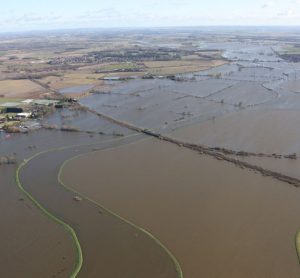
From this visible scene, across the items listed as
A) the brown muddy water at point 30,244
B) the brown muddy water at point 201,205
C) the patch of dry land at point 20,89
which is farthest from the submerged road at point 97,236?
the patch of dry land at point 20,89

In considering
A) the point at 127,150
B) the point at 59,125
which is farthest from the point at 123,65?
the point at 127,150

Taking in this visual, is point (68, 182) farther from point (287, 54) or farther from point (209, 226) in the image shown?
point (287, 54)

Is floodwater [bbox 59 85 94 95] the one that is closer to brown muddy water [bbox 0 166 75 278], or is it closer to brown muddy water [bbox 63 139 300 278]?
brown muddy water [bbox 63 139 300 278]

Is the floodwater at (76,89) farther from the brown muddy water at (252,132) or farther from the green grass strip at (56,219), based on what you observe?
the green grass strip at (56,219)

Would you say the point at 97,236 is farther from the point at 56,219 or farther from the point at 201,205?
the point at 201,205

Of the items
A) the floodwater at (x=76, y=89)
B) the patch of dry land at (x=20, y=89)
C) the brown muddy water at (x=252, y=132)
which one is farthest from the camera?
the floodwater at (x=76, y=89)
